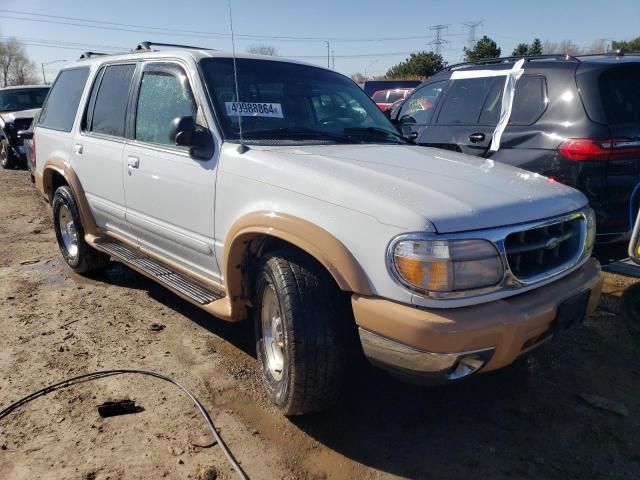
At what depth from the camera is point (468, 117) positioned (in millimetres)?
5465

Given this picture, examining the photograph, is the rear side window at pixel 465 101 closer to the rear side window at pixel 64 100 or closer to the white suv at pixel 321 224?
the white suv at pixel 321 224

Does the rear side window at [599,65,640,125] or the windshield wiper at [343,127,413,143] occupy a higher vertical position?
the rear side window at [599,65,640,125]

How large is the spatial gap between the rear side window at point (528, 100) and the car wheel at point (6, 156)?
11.4 m

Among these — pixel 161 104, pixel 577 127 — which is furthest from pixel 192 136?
pixel 577 127

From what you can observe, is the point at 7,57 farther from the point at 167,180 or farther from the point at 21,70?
the point at 167,180

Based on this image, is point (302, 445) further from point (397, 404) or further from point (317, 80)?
point (317, 80)

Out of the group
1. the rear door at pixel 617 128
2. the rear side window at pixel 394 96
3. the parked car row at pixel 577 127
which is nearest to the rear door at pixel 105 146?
the parked car row at pixel 577 127

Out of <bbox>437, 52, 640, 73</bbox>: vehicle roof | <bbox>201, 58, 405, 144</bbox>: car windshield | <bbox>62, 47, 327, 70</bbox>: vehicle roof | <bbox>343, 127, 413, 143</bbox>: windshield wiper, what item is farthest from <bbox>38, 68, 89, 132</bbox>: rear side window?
<bbox>437, 52, 640, 73</bbox>: vehicle roof

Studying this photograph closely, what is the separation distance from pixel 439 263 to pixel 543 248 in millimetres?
665

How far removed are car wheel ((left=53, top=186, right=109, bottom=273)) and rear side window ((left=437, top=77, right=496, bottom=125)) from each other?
376 cm

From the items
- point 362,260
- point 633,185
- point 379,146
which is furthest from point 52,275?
point 633,185

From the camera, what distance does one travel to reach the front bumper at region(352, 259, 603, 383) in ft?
7.23

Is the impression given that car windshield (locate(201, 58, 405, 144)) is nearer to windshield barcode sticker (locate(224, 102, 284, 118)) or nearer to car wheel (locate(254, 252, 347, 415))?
windshield barcode sticker (locate(224, 102, 284, 118))

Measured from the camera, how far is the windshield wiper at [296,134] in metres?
3.23
